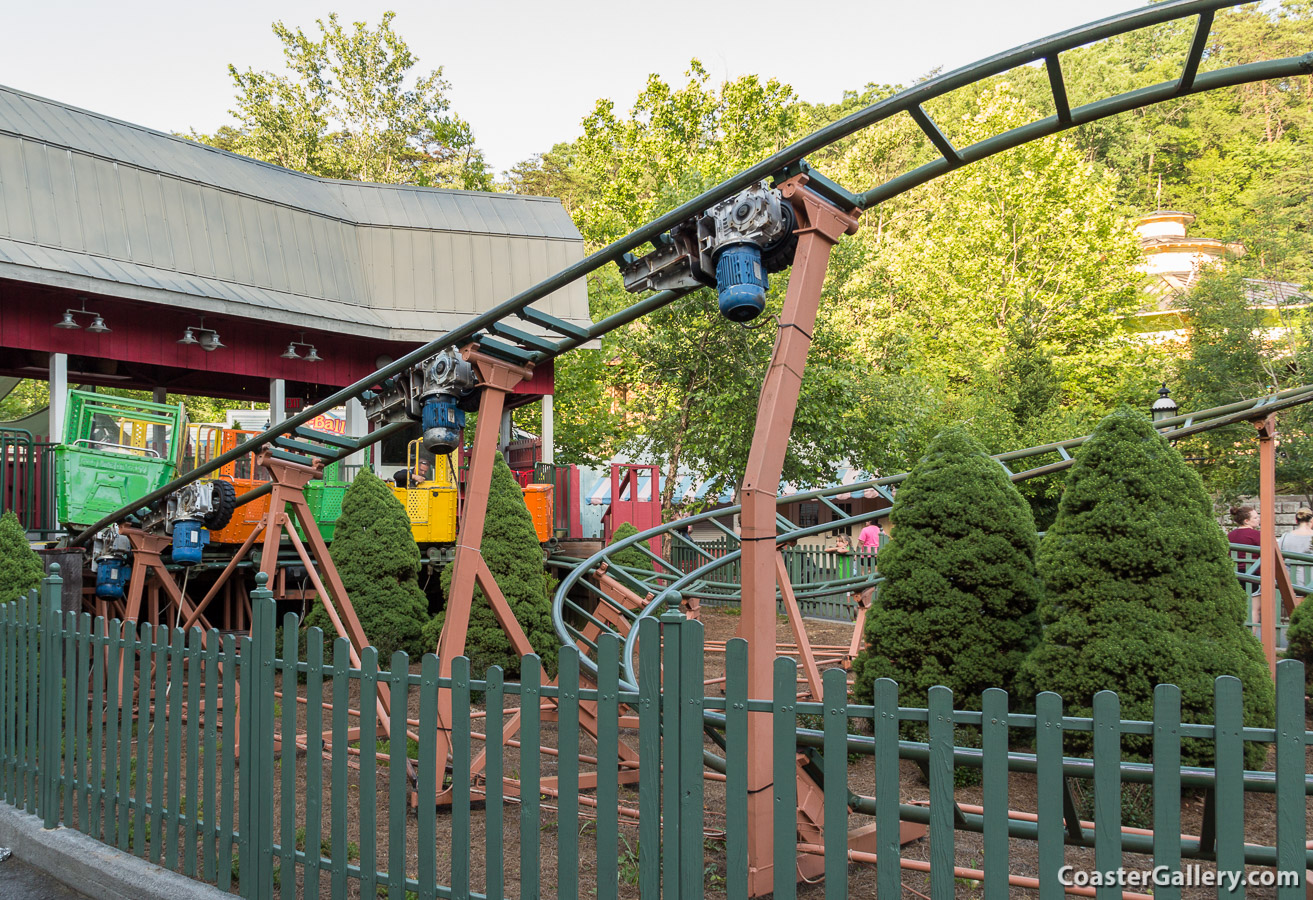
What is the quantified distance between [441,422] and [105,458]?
231 inches

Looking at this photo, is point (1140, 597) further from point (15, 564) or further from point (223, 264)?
point (223, 264)

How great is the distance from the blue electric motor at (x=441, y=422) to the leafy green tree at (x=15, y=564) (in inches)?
176

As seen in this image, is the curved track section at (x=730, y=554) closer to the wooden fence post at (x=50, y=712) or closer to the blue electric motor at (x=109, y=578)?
the wooden fence post at (x=50, y=712)

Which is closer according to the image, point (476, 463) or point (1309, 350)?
point (476, 463)

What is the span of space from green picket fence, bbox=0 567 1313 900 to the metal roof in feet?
25.7

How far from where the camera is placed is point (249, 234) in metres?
14.2

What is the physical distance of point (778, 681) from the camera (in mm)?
2889

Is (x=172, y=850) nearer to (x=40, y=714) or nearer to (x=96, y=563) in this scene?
(x=40, y=714)

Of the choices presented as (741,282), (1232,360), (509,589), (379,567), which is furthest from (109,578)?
(1232,360)

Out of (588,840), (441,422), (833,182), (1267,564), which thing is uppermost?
(833,182)

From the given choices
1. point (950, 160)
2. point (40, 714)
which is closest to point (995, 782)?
point (950, 160)

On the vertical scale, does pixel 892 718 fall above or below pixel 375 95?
below

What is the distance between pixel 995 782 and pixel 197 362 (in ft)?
42.8

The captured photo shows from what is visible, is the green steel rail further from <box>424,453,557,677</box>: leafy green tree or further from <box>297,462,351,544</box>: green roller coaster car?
<box>297,462,351,544</box>: green roller coaster car
